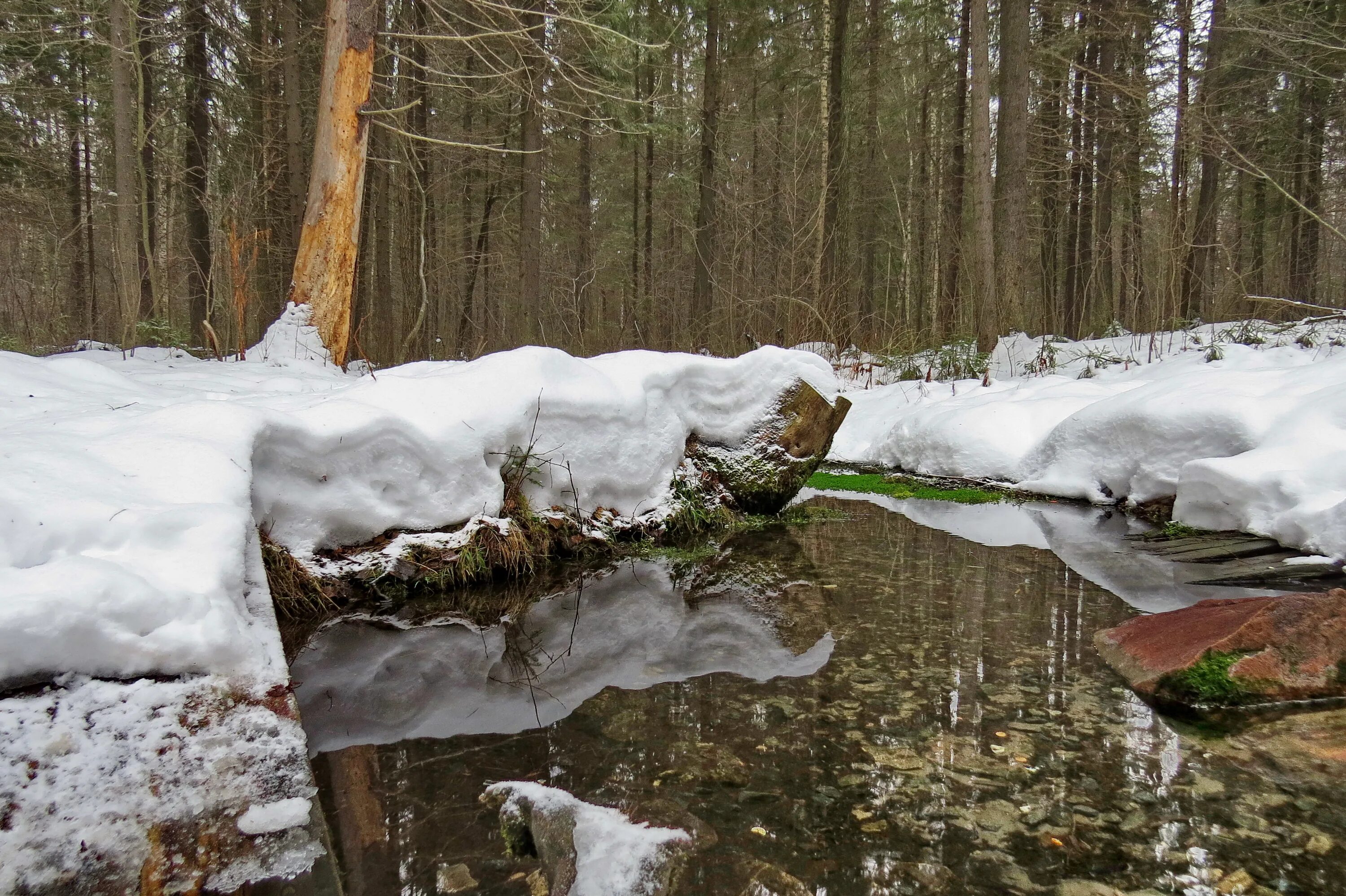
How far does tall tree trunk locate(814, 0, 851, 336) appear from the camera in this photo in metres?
11.4

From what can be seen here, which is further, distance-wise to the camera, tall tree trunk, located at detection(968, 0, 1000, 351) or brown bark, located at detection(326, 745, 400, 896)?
tall tree trunk, located at detection(968, 0, 1000, 351)

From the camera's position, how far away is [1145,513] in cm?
552

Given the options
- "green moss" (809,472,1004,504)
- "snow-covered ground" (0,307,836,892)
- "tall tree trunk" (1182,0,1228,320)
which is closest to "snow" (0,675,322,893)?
"snow-covered ground" (0,307,836,892)

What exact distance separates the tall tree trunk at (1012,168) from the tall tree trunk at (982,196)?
211 millimetres

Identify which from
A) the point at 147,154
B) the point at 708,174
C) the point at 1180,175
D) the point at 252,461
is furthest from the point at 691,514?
the point at 147,154

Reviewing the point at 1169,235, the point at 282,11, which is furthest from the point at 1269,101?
the point at 282,11

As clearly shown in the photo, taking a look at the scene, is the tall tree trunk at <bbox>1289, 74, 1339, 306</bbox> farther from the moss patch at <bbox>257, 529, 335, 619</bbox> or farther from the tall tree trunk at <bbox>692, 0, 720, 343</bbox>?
the moss patch at <bbox>257, 529, 335, 619</bbox>

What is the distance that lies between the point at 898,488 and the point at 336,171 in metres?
6.47

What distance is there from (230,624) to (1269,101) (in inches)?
692

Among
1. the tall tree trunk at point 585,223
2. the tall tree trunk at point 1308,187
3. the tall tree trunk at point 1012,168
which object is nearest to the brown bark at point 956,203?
the tall tree trunk at point 1012,168

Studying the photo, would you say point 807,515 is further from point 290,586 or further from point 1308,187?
point 1308,187

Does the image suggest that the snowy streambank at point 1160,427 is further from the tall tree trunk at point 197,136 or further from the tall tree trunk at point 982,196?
the tall tree trunk at point 197,136

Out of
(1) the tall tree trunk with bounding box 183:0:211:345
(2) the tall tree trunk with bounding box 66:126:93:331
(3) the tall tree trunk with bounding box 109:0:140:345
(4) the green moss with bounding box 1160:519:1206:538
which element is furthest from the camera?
(2) the tall tree trunk with bounding box 66:126:93:331

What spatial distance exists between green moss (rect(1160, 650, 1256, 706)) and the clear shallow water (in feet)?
0.54
